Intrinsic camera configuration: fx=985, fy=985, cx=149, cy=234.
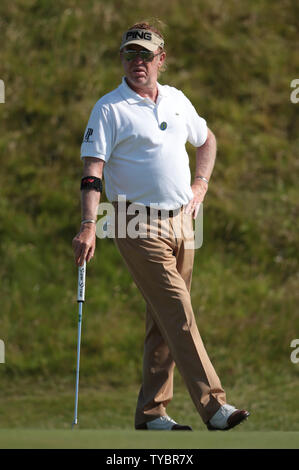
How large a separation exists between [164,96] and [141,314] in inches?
229

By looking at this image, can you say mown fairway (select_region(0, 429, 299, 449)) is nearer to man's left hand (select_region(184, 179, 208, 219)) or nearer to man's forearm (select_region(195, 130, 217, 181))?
man's left hand (select_region(184, 179, 208, 219))

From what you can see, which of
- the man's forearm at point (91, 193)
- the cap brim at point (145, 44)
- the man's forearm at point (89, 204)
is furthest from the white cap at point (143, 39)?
the man's forearm at point (89, 204)

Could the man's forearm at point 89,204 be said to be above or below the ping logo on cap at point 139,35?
below

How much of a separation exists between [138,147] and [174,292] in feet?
2.82

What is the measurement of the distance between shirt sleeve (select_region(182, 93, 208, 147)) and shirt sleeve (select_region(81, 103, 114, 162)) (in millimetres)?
622

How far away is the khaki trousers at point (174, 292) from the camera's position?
18.2 feet

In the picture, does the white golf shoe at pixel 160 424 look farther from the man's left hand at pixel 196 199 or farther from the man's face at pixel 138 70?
the man's face at pixel 138 70

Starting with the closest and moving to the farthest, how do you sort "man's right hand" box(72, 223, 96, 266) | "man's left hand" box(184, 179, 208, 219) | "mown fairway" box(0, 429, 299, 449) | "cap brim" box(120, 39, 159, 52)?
"mown fairway" box(0, 429, 299, 449)
"man's right hand" box(72, 223, 96, 266)
"cap brim" box(120, 39, 159, 52)
"man's left hand" box(184, 179, 208, 219)

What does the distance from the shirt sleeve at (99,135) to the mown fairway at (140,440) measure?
1.73 metres

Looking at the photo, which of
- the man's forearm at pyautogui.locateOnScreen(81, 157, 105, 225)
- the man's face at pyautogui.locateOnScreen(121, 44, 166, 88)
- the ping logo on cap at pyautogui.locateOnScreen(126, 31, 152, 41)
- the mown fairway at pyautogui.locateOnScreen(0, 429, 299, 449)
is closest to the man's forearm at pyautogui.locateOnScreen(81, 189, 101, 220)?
the man's forearm at pyautogui.locateOnScreen(81, 157, 105, 225)

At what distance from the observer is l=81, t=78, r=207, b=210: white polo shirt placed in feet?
18.4

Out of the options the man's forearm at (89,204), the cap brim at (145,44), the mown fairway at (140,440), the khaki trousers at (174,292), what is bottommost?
the mown fairway at (140,440)

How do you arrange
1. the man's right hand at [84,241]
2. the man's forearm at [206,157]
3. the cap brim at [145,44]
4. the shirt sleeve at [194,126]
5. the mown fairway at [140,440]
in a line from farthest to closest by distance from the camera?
the man's forearm at [206,157], the shirt sleeve at [194,126], the cap brim at [145,44], the man's right hand at [84,241], the mown fairway at [140,440]
